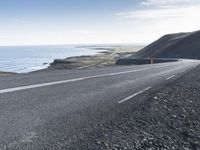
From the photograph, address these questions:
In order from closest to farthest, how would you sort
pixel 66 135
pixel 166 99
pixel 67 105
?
pixel 66 135
pixel 67 105
pixel 166 99

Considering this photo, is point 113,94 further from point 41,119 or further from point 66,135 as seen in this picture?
point 66,135

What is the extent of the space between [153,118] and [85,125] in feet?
6.20

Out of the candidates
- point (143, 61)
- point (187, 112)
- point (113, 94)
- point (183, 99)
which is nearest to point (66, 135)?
point (187, 112)

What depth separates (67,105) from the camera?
7434mm

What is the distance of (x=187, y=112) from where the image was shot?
7.78m

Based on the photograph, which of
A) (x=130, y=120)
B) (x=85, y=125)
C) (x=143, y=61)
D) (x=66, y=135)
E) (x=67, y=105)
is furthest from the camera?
(x=143, y=61)

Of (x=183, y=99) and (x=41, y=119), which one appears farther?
(x=183, y=99)

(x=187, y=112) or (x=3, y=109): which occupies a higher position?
(x=3, y=109)

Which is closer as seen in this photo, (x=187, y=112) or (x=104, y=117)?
(x=104, y=117)

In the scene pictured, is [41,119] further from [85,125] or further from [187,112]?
[187,112]

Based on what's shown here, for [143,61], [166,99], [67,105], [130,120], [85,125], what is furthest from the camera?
[143,61]

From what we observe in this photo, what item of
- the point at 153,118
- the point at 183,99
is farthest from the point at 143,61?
the point at 153,118

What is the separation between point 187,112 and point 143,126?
7.45 ft

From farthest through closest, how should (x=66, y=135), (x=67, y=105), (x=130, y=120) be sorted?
(x=67, y=105)
(x=130, y=120)
(x=66, y=135)
